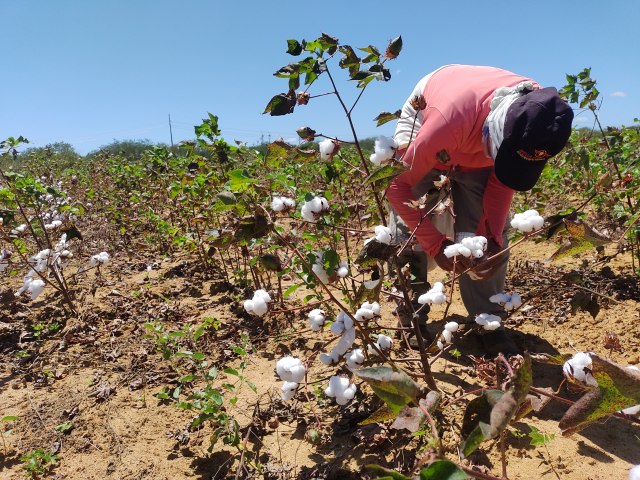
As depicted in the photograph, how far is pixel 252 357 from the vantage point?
2531mm

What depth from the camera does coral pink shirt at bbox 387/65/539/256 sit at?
1.92m

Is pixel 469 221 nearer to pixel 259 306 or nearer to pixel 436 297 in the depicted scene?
pixel 436 297

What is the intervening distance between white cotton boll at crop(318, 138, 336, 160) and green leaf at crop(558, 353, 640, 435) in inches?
35.7

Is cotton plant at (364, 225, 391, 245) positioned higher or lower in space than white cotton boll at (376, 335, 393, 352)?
higher

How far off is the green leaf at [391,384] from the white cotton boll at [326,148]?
76 cm

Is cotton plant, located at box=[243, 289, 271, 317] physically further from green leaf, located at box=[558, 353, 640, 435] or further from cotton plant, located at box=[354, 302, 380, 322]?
green leaf, located at box=[558, 353, 640, 435]

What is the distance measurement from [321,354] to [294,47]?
3.08 ft

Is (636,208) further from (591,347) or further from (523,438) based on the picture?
(523,438)

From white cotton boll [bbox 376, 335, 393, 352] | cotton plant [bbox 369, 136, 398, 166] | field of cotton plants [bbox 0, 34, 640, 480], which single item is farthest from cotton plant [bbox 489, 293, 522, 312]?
cotton plant [bbox 369, 136, 398, 166]

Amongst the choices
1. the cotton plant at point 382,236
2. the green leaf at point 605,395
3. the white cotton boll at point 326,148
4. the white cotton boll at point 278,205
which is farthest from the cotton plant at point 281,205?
the green leaf at point 605,395

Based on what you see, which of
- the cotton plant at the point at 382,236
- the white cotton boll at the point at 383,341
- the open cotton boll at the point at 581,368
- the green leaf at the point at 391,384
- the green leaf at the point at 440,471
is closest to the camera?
the green leaf at the point at 440,471

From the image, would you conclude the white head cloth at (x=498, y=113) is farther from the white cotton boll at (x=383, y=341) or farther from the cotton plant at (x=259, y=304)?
the cotton plant at (x=259, y=304)

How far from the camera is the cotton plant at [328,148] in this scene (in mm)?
1434

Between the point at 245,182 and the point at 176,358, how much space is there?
1.50m
